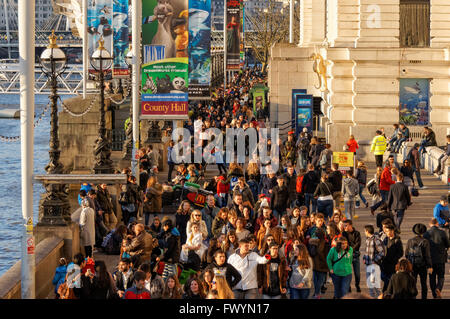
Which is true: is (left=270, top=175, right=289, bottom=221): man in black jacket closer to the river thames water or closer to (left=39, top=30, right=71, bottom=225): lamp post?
(left=39, top=30, right=71, bottom=225): lamp post

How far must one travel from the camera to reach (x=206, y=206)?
2058 cm

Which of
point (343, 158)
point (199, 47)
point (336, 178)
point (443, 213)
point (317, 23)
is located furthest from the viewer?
point (317, 23)

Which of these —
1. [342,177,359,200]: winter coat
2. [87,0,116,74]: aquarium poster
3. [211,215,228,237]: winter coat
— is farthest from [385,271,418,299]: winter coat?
[87,0,116,74]: aquarium poster

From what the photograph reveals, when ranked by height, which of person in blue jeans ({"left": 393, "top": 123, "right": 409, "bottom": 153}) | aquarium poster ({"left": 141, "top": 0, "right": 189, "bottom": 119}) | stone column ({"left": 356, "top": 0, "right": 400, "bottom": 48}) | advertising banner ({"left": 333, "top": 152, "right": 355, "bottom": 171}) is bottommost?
advertising banner ({"left": 333, "top": 152, "right": 355, "bottom": 171})

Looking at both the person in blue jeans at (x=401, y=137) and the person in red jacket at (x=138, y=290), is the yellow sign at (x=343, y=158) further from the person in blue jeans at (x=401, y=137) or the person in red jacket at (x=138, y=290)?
the person in red jacket at (x=138, y=290)

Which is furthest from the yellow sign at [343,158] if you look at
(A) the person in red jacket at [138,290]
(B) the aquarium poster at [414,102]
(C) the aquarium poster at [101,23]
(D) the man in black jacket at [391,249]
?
(C) the aquarium poster at [101,23]

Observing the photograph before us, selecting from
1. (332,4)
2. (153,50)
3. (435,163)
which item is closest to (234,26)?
(332,4)

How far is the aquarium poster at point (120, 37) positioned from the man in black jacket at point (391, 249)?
978 inches

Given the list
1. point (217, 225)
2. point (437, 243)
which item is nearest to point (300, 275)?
point (437, 243)

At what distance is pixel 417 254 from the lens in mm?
16375

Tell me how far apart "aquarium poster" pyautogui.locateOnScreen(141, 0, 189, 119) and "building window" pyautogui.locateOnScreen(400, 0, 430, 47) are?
15630mm

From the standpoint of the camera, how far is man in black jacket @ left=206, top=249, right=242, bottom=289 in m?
14.7

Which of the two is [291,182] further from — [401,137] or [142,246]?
[401,137]

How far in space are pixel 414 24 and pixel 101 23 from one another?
1244 centimetres
